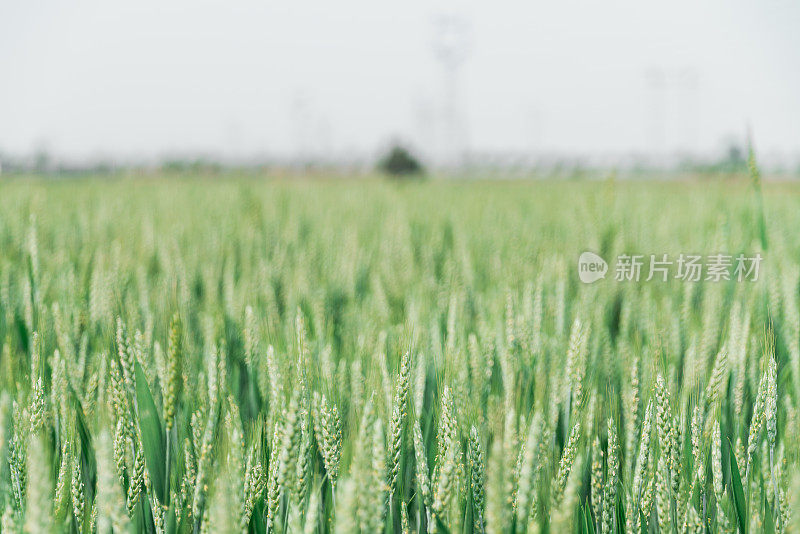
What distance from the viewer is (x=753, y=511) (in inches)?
21.3

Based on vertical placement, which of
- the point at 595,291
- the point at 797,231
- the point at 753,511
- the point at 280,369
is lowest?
the point at 753,511

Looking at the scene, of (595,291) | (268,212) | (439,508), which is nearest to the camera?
(439,508)

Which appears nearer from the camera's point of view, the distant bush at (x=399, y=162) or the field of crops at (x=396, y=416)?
the field of crops at (x=396, y=416)

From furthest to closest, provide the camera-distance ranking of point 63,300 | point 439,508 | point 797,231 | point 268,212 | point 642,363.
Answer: point 268,212 < point 797,231 < point 63,300 < point 642,363 < point 439,508

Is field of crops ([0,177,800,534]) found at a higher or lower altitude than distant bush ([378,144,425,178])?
lower

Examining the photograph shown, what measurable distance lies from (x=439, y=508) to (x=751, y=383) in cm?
52

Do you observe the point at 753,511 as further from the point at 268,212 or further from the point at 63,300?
the point at 268,212

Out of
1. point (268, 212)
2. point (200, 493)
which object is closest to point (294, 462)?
point (200, 493)

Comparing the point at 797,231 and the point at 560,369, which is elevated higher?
the point at 797,231

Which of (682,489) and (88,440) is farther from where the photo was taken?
(88,440)

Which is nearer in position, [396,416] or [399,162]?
Answer: [396,416]

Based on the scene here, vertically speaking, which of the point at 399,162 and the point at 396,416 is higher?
the point at 399,162

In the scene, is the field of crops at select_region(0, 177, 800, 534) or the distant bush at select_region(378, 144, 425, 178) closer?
the field of crops at select_region(0, 177, 800, 534)

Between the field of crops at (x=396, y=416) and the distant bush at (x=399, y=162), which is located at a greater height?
the distant bush at (x=399, y=162)
